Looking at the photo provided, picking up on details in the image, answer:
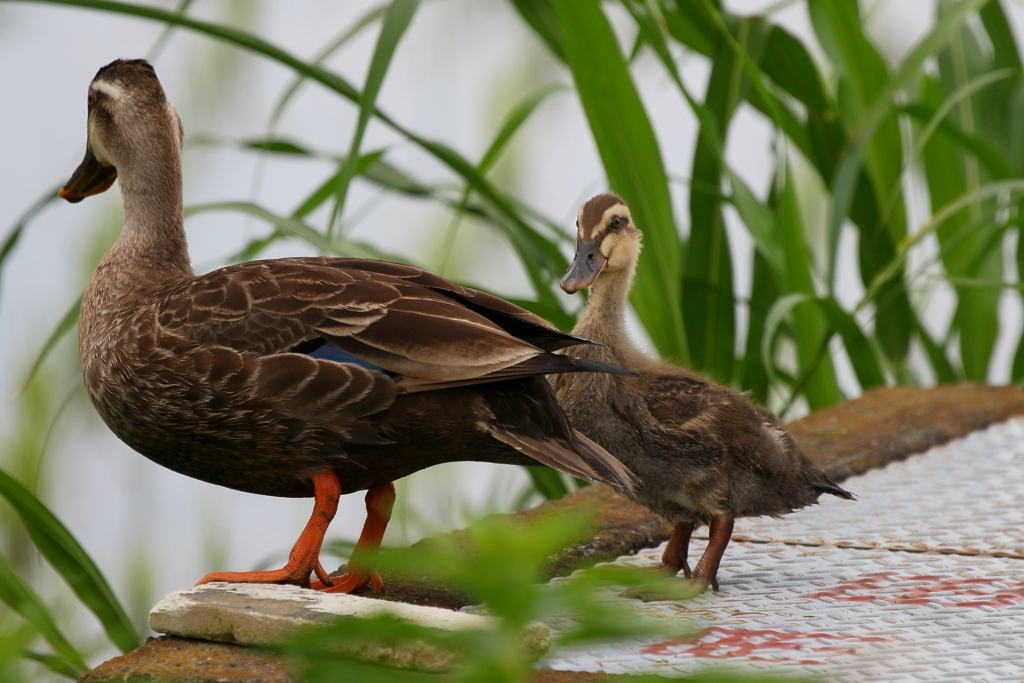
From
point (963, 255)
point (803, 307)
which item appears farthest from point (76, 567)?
point (963, 255)

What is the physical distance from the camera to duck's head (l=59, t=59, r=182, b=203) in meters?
2.08

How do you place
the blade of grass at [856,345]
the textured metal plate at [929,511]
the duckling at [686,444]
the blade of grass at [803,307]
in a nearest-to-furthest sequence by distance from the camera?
the duckling at [686,444], the textured metal plate at [929,511], the blade of grass at [856,345], the blade of grass at [803,307]

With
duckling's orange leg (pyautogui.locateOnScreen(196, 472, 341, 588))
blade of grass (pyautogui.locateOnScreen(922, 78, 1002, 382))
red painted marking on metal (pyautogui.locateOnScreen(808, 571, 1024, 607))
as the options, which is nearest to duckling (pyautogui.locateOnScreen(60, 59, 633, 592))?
duckling's orange leg (pyautogui.locateOnScreen(196, 472, 341, 588))

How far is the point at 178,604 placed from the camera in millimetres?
1562

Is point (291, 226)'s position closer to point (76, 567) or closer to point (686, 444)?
point (76, 567)

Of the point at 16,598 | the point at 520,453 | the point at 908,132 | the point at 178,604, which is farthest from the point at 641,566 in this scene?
the point at 908,132

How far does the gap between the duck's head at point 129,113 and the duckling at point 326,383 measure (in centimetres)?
42

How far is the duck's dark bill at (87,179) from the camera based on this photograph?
2.22 m

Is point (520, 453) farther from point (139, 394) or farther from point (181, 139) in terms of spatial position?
point (181, 139)

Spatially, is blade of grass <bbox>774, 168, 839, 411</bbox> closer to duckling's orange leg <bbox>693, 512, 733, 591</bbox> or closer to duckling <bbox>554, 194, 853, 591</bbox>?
duckling <bbox>554, 194, 853, 591</bbox>

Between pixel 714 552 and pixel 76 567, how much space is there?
1.41m

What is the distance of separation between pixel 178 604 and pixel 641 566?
0.90 metres

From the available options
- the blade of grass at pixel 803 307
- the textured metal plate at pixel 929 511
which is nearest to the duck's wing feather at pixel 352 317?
the textured metal plate at pixel 929 511

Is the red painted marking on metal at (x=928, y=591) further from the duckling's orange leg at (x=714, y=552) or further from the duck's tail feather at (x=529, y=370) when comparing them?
the duck's tail feather at (x=529, y=370)
